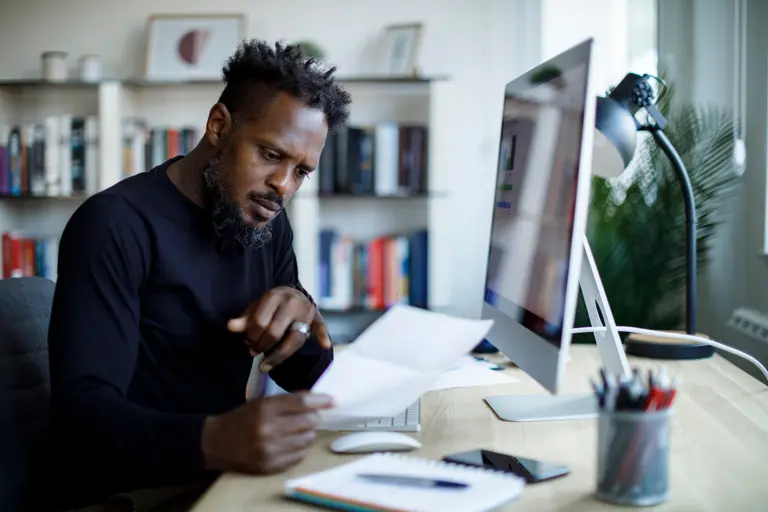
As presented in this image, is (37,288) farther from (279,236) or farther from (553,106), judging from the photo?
(553,106)

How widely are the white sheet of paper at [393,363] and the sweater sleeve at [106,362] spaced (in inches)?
6.5

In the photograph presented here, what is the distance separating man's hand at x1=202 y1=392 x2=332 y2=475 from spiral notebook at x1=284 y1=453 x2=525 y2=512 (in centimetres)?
4

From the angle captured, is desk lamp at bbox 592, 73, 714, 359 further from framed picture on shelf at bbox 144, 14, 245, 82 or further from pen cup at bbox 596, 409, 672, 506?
framed picture on shelf at bbox 144, 14, 245, 82

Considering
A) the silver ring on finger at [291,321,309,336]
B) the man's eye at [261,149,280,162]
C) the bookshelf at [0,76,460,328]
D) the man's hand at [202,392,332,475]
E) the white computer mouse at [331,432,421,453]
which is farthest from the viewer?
the bookshelf at [0,76,460,328]

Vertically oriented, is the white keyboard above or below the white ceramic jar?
below

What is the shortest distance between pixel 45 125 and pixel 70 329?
275 centimetres

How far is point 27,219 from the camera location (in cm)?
383

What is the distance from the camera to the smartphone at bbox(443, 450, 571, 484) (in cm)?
97

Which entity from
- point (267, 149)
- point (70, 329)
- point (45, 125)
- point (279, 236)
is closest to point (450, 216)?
point (45, 125)

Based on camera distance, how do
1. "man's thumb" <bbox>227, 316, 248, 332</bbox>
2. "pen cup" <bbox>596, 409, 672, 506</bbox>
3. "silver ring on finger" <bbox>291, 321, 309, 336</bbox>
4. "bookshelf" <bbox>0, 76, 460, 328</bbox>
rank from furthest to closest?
"bookshelf" <bbox>0, 76, 460, 328</bbox> < "silver ring on finger" <bbox>291, 321, 309, 336</bbox> < "man's thumb" <bbox>227, 316, 248, 332</bbox> < "pen cup" <bbox>596, 409, 672, 506</bbox>

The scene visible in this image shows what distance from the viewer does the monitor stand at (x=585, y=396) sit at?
1.28m

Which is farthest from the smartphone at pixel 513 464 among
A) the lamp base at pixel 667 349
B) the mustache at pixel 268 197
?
the lamp base at pixel 667 349

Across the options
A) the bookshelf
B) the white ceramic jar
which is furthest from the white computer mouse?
the white ceramic jar

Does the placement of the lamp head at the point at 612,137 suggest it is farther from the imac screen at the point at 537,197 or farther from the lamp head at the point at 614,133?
the imac screen at the point at 537,197
